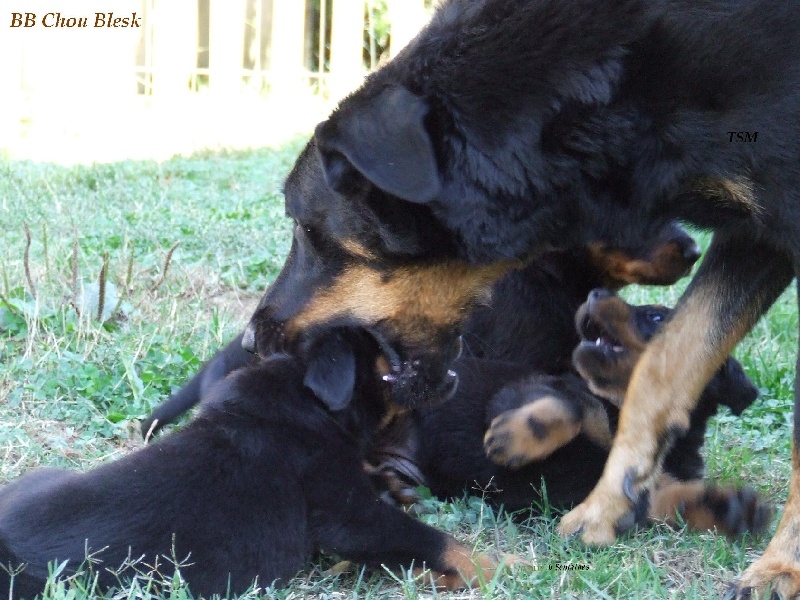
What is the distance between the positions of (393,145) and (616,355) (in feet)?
4.75

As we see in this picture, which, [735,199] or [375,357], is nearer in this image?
[735,199]

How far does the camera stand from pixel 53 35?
10312 mm

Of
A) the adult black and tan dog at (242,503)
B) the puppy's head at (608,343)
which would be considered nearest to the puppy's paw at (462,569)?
the adult black and tan dog at (242,503)

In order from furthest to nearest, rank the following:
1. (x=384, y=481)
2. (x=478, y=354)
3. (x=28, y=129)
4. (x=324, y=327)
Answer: (x=28, y=129)
(x=478, y=354)
(x=384, y=481)
(x=324, y=327)

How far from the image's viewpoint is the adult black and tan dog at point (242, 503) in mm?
2641

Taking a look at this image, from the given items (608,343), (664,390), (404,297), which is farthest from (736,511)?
(404,297)

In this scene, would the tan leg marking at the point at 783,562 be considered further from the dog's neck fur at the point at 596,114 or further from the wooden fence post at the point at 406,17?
the wooden fence post at the point at 406,17

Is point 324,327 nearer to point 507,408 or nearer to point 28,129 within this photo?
point 507,408

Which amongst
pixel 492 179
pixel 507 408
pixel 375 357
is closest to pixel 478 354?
pixel 507 408

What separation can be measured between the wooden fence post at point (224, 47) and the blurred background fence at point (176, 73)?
0.5 inches

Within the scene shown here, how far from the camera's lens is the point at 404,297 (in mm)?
3369

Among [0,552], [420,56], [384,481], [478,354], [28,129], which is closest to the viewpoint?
[0,552]

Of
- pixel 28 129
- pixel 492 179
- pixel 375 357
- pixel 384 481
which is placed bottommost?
pixel 28 129

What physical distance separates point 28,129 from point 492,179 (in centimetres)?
827
